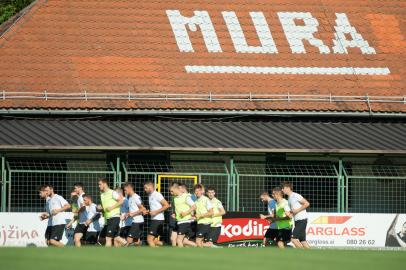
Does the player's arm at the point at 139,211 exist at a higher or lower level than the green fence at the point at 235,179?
lower

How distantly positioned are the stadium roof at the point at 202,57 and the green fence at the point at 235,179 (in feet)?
16.6

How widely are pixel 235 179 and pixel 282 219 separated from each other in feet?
11.6

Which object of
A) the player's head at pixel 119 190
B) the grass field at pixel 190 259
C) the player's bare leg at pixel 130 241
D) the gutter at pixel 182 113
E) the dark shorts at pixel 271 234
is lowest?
the grass field at pixel 190 259

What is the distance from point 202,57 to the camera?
3681 cm

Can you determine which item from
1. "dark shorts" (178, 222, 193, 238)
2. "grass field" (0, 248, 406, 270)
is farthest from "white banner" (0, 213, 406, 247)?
"grass field" (0, 248, 406, 270)

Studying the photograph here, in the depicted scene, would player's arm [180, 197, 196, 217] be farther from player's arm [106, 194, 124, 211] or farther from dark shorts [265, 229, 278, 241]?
dark shorts [265, 229, 278, 241]

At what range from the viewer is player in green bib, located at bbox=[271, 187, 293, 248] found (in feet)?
86.5

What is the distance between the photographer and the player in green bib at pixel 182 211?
2683cm

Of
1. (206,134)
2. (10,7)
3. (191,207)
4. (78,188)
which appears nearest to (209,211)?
(191,207)

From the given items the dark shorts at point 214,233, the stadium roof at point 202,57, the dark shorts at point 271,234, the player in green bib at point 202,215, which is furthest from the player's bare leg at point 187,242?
the stadium roof at point 202,57

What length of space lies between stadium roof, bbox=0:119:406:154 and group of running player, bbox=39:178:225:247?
5776mm

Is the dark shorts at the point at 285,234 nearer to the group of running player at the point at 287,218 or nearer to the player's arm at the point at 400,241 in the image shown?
the group of running player at the point at 287,218

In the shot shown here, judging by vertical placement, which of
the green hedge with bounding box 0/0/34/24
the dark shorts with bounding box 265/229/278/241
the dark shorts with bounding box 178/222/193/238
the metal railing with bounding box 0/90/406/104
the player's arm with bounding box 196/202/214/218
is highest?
the green hedge with bounding box 0/0/34/24

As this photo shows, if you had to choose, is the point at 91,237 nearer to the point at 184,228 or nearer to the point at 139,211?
the point at 139,211
